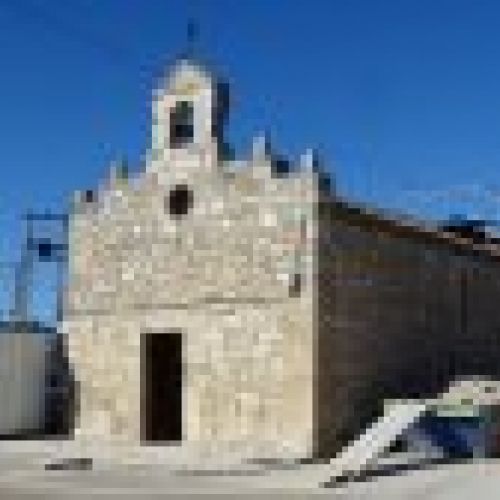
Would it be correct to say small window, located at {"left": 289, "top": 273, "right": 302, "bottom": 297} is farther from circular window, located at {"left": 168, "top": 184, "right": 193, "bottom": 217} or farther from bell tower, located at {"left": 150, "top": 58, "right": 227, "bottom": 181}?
bell tower, located at {"left": 150, "top": 58, "right": 227, "bottom": 181}

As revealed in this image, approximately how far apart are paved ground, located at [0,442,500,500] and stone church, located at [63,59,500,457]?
77.4 inches

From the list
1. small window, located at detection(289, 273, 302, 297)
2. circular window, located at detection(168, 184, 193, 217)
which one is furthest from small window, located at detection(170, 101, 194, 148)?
small window, located at detection(289, 273, 302, 297)

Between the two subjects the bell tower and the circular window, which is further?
the circular window

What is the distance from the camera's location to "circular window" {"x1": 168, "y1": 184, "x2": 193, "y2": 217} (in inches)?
923

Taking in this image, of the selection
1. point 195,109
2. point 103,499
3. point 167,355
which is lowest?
point 103,499

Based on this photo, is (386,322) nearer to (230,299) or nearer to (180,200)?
(230,299)

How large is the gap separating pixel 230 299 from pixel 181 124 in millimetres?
3366

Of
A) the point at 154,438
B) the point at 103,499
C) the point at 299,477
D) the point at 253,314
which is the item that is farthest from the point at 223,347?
the point at 103,499

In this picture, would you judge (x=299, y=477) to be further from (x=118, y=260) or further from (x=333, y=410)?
(x=118, y=260)

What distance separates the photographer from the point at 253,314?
22.7 m

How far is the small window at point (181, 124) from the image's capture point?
23641mm

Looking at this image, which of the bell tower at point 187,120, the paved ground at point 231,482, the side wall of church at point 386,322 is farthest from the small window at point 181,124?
the paved ground at point 231,482

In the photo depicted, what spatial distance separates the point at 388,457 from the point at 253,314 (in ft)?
14.5

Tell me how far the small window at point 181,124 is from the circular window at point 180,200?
2.58 ft
